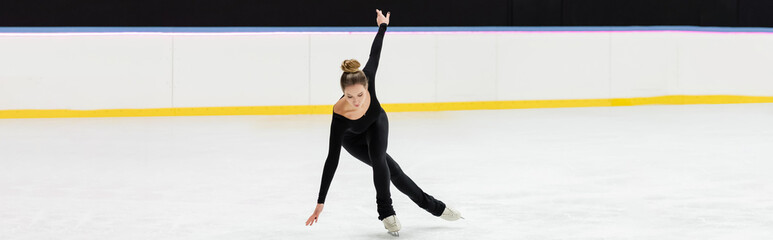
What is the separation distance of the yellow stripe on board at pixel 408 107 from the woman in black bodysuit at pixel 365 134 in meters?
7.00

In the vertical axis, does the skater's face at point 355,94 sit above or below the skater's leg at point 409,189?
above

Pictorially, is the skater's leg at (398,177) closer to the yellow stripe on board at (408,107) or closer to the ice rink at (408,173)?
the ice rink at (408,173)

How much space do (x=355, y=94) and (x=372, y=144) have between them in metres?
0.33

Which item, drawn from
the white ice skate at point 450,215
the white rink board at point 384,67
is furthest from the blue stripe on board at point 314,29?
the white ice skate at point 450,215

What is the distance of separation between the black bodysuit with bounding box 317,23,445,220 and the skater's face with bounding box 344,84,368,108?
114mm

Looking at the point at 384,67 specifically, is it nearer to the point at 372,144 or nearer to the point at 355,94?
the point at 372,144

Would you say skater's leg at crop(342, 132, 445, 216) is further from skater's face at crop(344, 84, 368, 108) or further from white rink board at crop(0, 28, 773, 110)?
white rink board at crop(0, 28, 773, 110)

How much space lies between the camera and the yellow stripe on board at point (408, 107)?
11.2 meters

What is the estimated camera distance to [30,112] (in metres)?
11.1

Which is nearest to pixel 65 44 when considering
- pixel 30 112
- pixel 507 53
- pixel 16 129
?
Result: pixel 30 112
